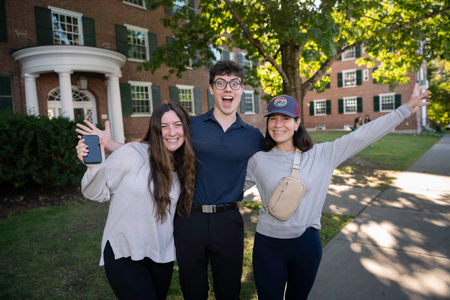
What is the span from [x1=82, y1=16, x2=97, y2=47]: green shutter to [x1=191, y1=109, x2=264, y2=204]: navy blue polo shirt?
13339 mm

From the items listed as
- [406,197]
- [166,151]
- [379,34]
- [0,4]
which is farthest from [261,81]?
[0,4]

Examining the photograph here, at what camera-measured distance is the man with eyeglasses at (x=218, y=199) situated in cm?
232

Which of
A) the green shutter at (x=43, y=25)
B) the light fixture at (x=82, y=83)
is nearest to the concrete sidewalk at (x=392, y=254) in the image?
the light fixture at (x=82, y=83)

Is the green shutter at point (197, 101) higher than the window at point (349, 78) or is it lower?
lower

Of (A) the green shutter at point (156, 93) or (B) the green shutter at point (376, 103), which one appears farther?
(B) the green shutter at point (376, 103)

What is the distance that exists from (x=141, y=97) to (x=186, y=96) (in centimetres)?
355

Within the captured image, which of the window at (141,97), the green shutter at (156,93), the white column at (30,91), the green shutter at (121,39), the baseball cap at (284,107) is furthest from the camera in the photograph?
the green shutter at (156,93)

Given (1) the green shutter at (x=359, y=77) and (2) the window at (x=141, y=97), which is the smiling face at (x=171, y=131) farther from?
(1) the green shutter at (x=359, y=77)

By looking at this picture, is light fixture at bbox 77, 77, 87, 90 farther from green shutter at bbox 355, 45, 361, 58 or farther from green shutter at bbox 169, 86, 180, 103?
green shutter at bbox 355, 45, 361, 58

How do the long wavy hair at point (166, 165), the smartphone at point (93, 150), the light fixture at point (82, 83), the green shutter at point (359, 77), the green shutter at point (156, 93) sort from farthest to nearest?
the green shutter at point (359, 77), the green shutter at point (156, 93), the light fixture at point (82, 83), the long wavy hair at point (166, 165), the smartphone at point (93, 150)

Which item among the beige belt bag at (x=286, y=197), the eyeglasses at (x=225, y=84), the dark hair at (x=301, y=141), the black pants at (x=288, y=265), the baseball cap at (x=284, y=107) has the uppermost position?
the eyeglasses at (x=225, y=84)

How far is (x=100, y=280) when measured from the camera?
3490mm

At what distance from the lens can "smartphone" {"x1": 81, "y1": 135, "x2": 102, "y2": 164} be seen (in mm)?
1930

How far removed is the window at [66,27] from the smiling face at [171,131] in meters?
13.0
